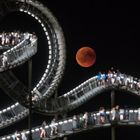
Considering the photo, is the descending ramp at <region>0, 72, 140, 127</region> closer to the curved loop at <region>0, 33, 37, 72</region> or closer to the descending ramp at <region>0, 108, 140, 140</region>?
the descending ramp at <region>0, 108, 140, 140</region>

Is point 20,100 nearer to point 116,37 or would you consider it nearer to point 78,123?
point 78,123

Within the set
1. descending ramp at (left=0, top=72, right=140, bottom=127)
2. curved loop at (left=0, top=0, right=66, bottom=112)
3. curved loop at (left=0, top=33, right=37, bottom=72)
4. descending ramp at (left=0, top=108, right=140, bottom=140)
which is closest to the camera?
curved loop at (left=0, top=33, right=37, bottom=72)

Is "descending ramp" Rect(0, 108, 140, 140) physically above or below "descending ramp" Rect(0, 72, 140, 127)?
below

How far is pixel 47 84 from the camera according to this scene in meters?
50.6

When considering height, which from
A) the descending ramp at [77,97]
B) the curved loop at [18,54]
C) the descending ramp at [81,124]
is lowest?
the descending ramp at [81,124]

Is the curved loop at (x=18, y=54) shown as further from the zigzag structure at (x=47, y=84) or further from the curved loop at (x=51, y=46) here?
the curved loop at (x=51, y=46)

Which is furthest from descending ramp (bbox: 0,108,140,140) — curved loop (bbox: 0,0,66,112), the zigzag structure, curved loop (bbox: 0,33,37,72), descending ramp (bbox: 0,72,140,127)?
curved loop (bbox: 0,33,37,72)

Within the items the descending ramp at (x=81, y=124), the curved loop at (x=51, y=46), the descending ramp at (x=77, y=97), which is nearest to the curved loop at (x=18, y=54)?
the curved loop at (x=51, y=46)

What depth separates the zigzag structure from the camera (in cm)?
4125

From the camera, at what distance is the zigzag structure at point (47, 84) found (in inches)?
1624

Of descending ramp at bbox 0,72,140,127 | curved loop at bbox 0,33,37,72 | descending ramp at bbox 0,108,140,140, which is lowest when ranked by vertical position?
descending ramp at bbox 0,108,140,140

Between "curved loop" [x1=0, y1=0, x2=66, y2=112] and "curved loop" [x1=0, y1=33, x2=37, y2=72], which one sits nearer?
"curved loop" [x1=0, y1=33, x2=37, y2=72]

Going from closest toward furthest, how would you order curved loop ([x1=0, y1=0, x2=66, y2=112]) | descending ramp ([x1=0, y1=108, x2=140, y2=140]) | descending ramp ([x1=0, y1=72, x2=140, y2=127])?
descending ramp ([x1=0, y1=108, x2=140, y2=140]), descending ramp ([x1=0, y1=72, x2=140, y2=127]), curved loop ([x1=0, y1=0, x2=66, y2=112])

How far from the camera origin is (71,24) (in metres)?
75.2
